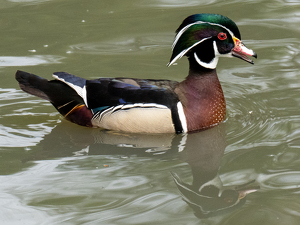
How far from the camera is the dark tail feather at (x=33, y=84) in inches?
225

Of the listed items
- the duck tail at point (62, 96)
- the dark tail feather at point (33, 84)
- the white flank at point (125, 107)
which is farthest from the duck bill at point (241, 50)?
the dark tail feather at point (33, 84)

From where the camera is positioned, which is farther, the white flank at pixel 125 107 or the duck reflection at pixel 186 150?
the white flank at pixel 125 107

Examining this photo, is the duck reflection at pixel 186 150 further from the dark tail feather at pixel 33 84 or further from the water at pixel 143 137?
the dark tail feather at pixel 33 84

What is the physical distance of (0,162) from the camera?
4863 mm

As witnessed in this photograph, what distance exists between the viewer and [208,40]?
547cm

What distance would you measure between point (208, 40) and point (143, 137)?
1286 mm

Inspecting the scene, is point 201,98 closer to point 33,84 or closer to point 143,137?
point 143,137

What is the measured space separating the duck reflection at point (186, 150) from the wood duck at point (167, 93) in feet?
Answer: 0.39

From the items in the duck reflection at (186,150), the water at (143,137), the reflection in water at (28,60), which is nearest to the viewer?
the water at (143,137)

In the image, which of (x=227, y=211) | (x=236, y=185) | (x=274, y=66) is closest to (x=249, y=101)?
(x=274, y=66)

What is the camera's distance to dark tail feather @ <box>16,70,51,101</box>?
225 inches

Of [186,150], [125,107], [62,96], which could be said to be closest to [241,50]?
[186,150]

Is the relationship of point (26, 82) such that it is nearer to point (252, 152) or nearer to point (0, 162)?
point (0, 162)

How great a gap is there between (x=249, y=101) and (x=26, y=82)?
270cm
